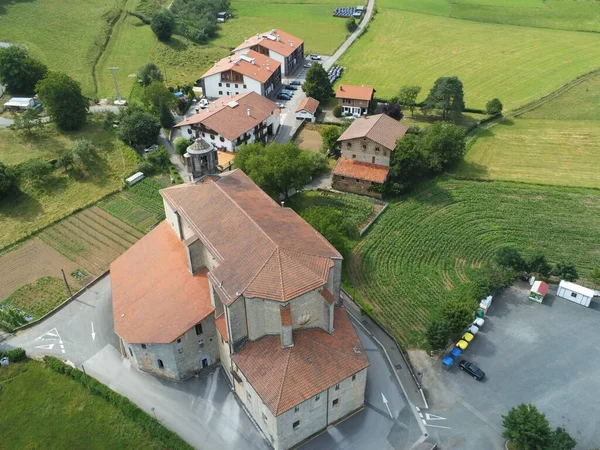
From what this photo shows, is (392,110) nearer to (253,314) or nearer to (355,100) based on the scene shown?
(355,100)

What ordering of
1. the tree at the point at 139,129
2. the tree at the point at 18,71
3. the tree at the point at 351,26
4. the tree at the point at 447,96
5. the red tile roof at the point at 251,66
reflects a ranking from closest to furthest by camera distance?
1. the tree at the point at 139,129
2. the tree at the point at 447,96
3. the tree at the point at 18,71
4. the red tile roof at the point at 251,66
5. the tree at the point at 351,26

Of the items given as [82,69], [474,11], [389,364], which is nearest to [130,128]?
[82,69]

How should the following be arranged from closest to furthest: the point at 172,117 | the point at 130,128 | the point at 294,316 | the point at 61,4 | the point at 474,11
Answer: the point at 294,316 → the point at 130,128 → the point at 172,117 → the point at 61,4 → the point at 474,11

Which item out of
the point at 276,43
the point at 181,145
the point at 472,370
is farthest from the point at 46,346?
the point at 276,43

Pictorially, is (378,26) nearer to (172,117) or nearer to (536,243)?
(172,117)

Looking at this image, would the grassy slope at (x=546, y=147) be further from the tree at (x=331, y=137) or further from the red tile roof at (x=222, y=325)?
the red tile roof at (x=222, y=325)

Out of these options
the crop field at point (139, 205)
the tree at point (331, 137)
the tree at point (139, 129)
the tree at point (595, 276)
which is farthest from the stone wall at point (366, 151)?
the tree at point (139, 129)
